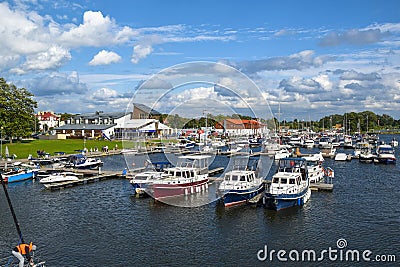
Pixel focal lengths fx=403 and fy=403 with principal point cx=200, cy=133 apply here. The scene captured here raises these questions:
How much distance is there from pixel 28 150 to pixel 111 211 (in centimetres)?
5656

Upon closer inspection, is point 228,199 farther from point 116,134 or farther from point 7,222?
point 116,134

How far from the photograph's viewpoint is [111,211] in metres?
37.0

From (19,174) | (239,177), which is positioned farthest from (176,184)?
(19,174)

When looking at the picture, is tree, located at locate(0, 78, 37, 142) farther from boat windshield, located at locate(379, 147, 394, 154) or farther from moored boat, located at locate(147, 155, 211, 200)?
boat windshield, located at locate(379, 147, 394, 154)

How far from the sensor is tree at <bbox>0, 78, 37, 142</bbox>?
96375mm

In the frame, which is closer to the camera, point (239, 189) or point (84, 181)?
point (239, 189)

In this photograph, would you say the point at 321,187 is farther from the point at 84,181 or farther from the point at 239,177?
the point at 84,181

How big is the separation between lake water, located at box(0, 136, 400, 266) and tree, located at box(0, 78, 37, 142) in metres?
56.8

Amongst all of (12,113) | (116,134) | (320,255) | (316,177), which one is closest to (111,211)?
(320,255)

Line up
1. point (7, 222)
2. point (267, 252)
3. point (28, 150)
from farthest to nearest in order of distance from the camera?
1. point (28, 150)
2. point (7, 222)
3. point (267, 252)

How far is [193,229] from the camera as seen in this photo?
31156 millimetres

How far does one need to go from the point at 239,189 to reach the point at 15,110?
81.5 metres

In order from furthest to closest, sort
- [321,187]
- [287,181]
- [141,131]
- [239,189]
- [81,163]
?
[141,131], [81,163], [321,187], [239,189], [287,181]

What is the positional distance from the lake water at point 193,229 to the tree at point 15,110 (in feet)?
186
